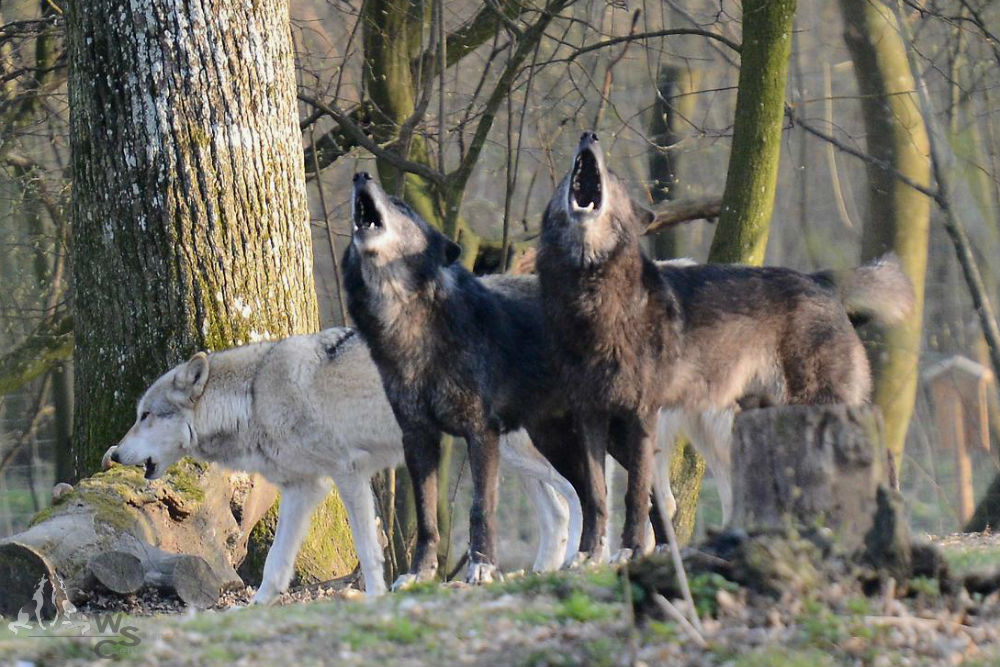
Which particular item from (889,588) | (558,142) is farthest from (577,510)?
(558,142)

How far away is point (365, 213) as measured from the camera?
627 centimetres

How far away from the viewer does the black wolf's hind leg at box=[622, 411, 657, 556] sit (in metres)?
5.82

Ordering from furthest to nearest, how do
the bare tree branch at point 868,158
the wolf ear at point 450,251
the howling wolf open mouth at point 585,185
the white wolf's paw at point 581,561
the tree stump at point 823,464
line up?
the bare tree branch at point 868,158 < the wolf ear at point 450,251 < the howling wolf open mouth at point 585,185 < the white wolf's paw at point 581,561 < the tree stump at point 823,464

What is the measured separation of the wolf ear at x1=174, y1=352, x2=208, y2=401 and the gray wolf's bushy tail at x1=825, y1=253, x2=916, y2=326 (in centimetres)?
385

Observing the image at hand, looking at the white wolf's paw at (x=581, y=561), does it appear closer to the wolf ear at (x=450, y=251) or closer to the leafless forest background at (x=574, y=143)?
the wolf ear at (x=450, y=251)

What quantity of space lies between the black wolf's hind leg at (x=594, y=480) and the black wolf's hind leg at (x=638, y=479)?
130 millimetres

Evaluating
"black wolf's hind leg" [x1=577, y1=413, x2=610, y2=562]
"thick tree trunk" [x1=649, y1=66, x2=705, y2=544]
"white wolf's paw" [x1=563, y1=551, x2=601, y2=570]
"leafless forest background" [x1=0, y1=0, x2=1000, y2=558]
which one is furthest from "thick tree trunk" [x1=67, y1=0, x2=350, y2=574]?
"thick tree trunk" [x1=649, y1=66, x2=705, y2=544]

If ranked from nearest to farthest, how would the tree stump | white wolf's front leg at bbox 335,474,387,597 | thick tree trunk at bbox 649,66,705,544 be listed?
the tree stump < white wolf's front leg at bbox 335,474,387,597 < thick tree trunk at bbox 649,66,705,544

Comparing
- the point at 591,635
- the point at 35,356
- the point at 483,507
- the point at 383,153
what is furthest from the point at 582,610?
the point at 35,356

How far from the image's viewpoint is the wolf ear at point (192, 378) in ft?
25.3

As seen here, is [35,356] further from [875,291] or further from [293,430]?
[875,291]

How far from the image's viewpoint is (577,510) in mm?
7715

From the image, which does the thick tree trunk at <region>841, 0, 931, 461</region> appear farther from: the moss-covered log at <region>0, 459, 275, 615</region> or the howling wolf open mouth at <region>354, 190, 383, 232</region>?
the howling wolf open mouth at <region>354, 190, 383, 232</region>

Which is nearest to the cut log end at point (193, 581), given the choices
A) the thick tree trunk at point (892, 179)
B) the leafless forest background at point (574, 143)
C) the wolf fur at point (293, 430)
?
the wolf fur at point (293, 430)
